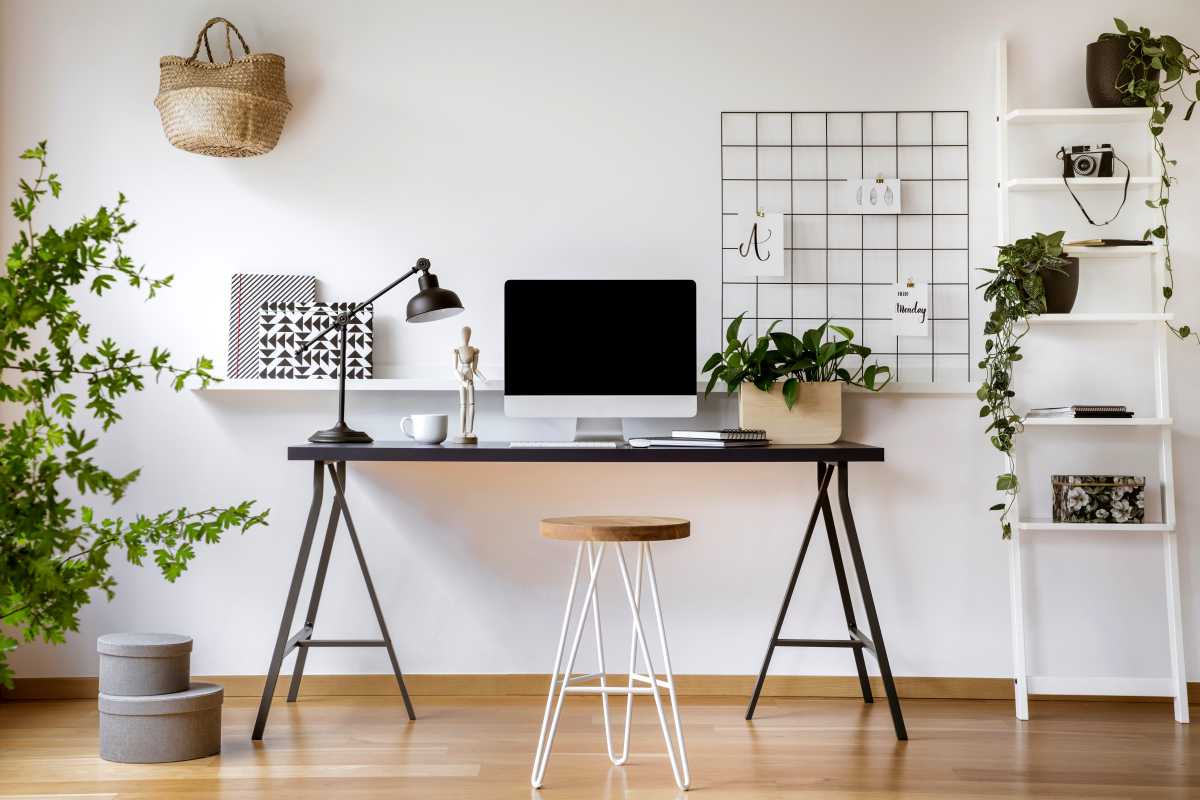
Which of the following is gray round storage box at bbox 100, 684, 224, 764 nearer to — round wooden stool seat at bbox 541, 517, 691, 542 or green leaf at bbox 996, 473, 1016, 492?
round wooden stool seat at bbox 541, 517, 691, 542

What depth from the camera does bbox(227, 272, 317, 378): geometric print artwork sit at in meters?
3.34

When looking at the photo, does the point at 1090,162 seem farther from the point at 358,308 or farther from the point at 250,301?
the point at 250,301

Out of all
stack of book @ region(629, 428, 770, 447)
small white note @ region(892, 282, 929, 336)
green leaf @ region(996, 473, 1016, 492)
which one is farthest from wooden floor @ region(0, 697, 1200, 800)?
small white note @ region(892, 282, 929, 336)

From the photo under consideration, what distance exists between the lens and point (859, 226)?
3.41 m

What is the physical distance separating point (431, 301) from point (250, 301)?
71 centimetres

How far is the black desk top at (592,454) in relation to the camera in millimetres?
2805

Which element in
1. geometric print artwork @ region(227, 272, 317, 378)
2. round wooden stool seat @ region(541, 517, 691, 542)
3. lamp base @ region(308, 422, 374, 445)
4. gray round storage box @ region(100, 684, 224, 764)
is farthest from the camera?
geometric print artwork @ region(227, 272, 317, 378)

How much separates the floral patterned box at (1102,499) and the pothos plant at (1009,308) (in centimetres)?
18

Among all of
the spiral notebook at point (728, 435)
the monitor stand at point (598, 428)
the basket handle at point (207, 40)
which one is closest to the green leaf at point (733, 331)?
the spiral notebook at point (728, 435)

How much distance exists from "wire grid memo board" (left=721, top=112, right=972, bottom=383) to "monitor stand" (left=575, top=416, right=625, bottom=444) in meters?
0.54

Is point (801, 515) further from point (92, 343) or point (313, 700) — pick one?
point (92, 343)

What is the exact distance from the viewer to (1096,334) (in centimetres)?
339

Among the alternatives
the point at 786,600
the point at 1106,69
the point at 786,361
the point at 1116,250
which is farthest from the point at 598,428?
the point at 1106,69

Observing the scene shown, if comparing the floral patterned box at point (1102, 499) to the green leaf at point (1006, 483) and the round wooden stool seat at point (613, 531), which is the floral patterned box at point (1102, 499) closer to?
the green leaf at point (1006, 483)
